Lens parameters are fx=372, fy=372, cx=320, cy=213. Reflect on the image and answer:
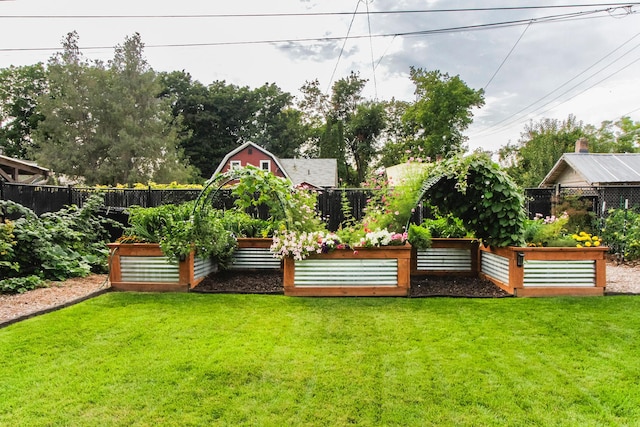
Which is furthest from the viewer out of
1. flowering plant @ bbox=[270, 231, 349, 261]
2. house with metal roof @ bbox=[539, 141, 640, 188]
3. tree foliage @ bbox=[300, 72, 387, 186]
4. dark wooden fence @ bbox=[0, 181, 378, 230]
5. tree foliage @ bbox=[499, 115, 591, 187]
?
tree foliage @ bbox=[300, 72, 387, 186]

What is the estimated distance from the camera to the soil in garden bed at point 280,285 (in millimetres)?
4320

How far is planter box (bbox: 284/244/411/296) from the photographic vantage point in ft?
13.8

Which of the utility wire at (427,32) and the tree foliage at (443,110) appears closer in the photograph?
the utility wire at (427,32)

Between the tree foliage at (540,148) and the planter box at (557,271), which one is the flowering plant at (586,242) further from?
the tree foliage at (540,148)

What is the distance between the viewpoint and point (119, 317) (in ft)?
11.1

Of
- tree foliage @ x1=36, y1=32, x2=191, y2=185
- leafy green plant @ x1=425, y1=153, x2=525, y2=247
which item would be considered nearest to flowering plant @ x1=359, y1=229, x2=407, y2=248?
leafy green plant @ x1=425, y1=153, x2=525, y2=247

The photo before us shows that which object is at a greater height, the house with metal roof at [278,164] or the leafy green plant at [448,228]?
the house with metal roof at [278,164]

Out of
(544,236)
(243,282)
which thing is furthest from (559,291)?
(243,282)

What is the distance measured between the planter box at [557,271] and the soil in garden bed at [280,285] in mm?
269

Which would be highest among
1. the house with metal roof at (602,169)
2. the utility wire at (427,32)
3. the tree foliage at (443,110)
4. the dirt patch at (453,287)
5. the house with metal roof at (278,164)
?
the tree foliage at (443,110)

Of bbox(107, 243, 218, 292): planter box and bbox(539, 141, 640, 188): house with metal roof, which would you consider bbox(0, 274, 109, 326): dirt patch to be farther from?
bbox(539, 141, 640, 188): house with metal roof

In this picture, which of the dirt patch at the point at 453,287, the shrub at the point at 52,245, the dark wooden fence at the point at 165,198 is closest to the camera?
the dirt patch at the point at 453,287

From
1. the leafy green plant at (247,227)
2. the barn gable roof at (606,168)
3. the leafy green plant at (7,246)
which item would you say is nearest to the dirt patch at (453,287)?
the leafy green plant at (247,227)

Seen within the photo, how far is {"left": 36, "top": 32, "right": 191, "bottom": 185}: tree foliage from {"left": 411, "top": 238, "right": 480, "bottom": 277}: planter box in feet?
63.8
